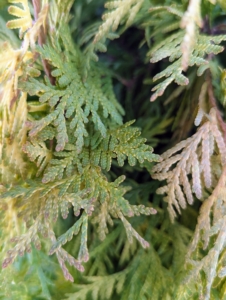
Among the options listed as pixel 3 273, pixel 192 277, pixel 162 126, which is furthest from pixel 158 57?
pixel 3 273

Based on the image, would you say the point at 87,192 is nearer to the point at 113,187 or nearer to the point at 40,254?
the point at 113,187

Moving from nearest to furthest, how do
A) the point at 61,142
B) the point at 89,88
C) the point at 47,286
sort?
the point at 61,142 < the point at 89,88 < the point at 47,286

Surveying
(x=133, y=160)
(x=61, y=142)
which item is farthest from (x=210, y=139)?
(x=61, y=142)

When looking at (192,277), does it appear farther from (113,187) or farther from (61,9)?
(61,9)

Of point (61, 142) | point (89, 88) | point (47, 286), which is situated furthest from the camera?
point (47, 286)

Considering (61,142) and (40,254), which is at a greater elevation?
(61,142)

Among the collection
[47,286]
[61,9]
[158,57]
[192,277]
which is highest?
[61,9]

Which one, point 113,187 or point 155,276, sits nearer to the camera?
point 113,187
